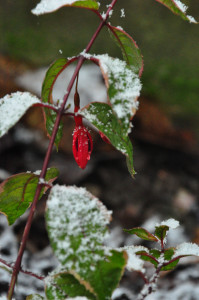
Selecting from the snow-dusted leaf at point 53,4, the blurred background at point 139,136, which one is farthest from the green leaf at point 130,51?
the blurred background at point 139,136

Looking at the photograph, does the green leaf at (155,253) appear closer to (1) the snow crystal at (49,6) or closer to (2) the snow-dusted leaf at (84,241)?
(2) the snow-dusted leaf at (84,241)

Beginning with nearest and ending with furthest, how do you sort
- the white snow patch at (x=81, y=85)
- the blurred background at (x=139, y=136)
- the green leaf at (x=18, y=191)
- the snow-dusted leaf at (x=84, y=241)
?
the snow-dusted leaf at (x=84, y=241) → the green leaf at (x=18, y=191) → the blurred background at (x=139, y=136) → the white snow patch at (x=81, y=85)

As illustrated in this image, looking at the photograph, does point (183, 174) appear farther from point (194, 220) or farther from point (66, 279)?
point (66, 279)

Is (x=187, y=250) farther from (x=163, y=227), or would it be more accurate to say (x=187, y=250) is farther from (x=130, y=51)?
(x=130, y=51)

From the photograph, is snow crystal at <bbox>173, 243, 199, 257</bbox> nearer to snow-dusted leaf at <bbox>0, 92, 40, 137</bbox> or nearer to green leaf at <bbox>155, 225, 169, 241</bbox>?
green leaf at <bbox>155, 225, 169, 241</bbox>

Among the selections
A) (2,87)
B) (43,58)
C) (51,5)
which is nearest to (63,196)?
(51,5)
